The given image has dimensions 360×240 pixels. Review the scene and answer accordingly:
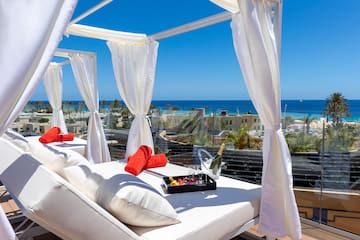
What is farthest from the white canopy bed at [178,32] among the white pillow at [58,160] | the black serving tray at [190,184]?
the white pillow at [58,160]

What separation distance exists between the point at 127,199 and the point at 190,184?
93cm

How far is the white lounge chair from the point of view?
4.20 ft

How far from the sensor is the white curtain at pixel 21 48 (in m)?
0.95

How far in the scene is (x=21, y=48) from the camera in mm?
979

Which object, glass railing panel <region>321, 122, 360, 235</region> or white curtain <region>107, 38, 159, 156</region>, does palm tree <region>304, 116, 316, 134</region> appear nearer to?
Answer: glass railing panel <region>321, 122, 360, 235</region>

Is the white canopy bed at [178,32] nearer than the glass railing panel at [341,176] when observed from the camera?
Yes

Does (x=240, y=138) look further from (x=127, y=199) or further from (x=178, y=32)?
(x=127, y=199)

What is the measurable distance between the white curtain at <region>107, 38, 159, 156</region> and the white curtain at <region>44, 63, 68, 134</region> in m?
2.08

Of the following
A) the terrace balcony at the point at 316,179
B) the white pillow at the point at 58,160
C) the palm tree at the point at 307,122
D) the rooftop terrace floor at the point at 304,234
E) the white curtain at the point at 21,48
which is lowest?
the rooftop terrace floor at the point at 304,234

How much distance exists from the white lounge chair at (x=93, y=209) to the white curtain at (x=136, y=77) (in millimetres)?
1950

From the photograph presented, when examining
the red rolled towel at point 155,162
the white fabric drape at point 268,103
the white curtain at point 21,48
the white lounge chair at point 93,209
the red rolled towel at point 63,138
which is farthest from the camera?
the red rolled towel at point 63,138

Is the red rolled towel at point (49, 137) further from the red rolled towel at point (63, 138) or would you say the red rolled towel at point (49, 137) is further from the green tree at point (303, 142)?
the green tree at point (303, 142)

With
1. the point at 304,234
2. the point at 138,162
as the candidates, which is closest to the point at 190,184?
the point at 138,162

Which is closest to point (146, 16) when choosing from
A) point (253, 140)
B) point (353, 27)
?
point (253, 140)
